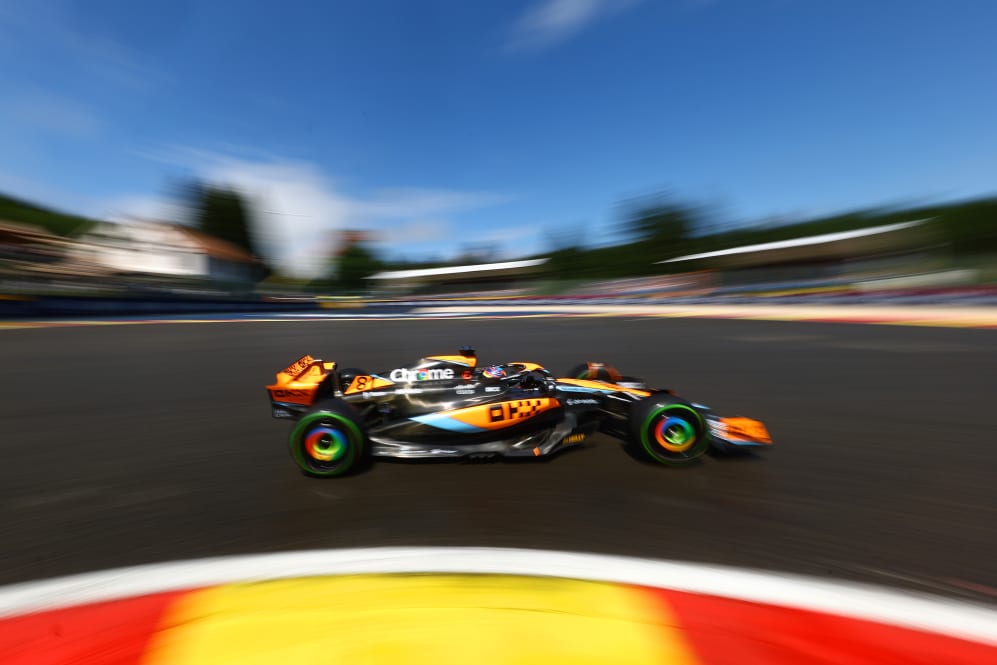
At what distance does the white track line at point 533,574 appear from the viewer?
1.61 m

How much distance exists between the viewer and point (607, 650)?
143 centimetres

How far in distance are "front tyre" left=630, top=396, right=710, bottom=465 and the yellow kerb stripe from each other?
1272 mm

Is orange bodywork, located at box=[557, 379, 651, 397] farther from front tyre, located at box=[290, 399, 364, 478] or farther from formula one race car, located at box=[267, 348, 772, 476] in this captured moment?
front tyre, located at box=[290, 399, 364, 478]

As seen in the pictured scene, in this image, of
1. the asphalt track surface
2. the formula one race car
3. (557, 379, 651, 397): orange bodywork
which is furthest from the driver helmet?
the asphalt track surface

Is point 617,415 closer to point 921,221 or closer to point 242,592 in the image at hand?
point 242,592

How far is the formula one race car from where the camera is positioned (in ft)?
9.10

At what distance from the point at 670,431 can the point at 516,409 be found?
954 millimetres

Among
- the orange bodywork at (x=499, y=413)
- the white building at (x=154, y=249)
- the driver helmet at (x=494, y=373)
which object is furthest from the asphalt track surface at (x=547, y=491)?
the white building at (x=154, y=249)

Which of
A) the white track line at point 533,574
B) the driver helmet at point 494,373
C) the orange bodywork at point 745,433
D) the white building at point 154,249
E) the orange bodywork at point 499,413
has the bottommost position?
the white track line at point 533,574

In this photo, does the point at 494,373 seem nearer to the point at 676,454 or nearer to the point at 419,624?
the point at 676,454

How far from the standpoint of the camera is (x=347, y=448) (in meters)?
2.76

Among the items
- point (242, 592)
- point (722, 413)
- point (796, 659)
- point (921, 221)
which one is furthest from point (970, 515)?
point (921, 221)

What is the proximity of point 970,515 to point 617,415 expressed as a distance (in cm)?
180

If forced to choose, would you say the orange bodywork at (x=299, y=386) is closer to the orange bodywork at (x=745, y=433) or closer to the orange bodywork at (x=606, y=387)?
the orange bodywork at (x=606, y=387)
